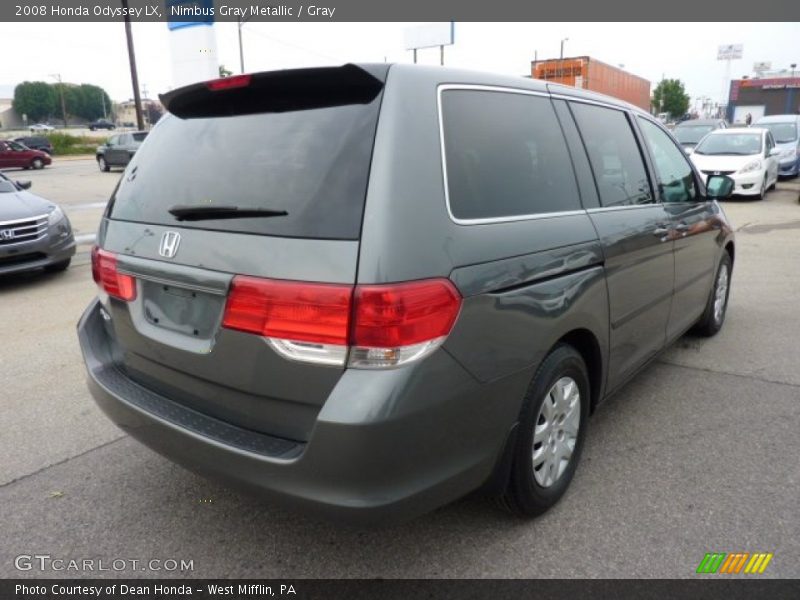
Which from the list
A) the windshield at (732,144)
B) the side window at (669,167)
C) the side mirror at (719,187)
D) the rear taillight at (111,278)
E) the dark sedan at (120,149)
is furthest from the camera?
the dark sedan at (120,149)

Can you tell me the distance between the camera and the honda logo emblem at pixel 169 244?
2.27m

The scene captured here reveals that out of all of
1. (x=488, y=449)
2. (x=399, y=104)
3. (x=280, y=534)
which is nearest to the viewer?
(x=399, y=104)

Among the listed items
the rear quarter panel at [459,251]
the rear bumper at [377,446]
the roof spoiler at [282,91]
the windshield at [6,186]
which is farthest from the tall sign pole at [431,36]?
the rear bumper at [377,446]

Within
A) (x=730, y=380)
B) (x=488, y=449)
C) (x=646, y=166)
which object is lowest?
(x=730, y=380)

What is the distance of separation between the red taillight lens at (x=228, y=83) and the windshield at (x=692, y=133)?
808 inches

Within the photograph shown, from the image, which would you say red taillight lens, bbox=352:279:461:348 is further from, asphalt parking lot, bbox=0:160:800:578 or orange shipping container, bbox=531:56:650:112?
orange shipping container, bbox=531:56:650:112

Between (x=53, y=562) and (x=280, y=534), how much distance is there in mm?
873

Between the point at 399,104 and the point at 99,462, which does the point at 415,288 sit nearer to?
the point at 399,104

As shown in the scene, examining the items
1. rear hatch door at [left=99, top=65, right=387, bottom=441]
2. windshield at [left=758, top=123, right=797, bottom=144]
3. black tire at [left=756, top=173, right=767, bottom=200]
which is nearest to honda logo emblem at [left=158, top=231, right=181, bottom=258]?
rear hatch door at [left=99, top=65, right=387, bottom=441]

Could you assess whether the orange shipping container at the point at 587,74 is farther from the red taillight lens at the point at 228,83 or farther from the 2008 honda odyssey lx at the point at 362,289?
the red taillight lens at the point at 228,83

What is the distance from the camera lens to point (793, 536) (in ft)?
8.34

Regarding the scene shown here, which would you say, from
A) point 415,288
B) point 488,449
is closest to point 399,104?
point 415,288

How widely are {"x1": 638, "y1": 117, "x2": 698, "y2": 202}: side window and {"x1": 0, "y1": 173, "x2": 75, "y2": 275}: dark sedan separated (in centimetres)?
636

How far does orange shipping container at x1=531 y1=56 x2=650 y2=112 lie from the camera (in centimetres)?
2680
